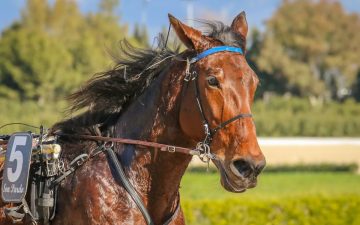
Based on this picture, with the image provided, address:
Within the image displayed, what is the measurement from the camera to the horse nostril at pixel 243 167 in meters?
3.04

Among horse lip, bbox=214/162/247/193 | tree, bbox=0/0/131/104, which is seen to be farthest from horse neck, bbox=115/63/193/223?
tree, bbox=0/0/131/104

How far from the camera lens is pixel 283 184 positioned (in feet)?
65.0

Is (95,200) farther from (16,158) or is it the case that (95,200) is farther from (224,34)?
(224,34)

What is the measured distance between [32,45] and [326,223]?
2816cm

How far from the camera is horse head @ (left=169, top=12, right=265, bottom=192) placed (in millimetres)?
3085

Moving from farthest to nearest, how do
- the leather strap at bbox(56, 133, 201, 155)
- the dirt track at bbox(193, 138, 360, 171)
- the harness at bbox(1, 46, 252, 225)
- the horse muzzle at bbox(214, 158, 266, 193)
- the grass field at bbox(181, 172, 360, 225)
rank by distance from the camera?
the dirt track at bbox(193, 138, 360, 171)
the grass field at bbox(181, 172, 360, 225)
the leather strap at bbox(56, 133, 201, 155)
the harness at bbox(1, 46, 252, 225)
the horse muzzle at bbox(214, 158, 266, 193)

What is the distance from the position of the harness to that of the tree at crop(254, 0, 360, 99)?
46.3 metres

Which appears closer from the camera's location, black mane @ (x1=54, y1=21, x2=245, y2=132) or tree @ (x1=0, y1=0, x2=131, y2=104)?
black mane @ (x1=54, y1=21, x2=245, y2=132)

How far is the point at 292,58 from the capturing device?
51750 mm

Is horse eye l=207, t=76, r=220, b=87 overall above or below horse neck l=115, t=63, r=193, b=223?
above

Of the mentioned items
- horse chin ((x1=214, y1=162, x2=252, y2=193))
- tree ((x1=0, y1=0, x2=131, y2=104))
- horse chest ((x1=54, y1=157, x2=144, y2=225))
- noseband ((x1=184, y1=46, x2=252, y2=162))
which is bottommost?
horse chest ((x1=54, y1=157, x2=144, y2=225))

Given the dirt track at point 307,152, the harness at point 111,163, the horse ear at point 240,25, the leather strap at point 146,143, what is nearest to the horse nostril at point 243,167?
the harness at point 111,163

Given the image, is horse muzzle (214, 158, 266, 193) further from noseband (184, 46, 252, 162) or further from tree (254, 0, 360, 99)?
tree (254, 0, 360, 99)

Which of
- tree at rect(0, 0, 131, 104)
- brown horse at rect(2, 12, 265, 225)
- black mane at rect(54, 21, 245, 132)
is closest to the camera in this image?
brown horse at rect(2, 12, 265, 225)
